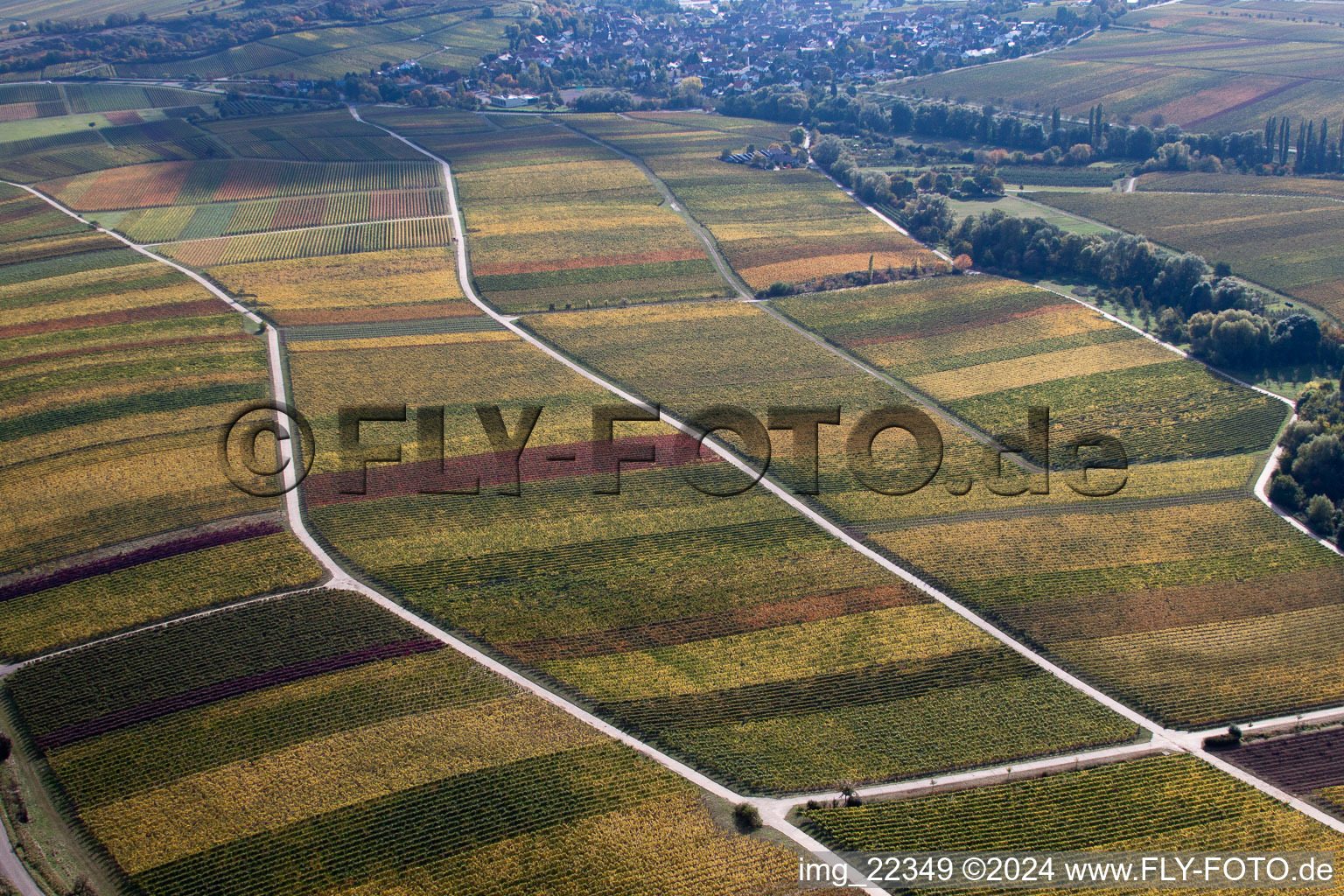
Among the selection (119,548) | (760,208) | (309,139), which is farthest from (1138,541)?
(309,139)

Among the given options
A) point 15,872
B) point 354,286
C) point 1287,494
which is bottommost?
point 15,872

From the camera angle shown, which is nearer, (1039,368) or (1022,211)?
(1039,368)

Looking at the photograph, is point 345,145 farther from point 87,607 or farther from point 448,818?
point 448,818

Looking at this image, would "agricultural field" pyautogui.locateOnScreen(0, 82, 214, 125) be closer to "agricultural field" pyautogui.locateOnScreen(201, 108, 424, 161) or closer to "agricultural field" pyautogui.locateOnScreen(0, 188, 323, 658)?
"agricultural field" pyautogui.locateOnScreen(201, 108, 424, 161)

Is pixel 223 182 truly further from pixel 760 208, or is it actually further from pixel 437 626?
pixel 437 626

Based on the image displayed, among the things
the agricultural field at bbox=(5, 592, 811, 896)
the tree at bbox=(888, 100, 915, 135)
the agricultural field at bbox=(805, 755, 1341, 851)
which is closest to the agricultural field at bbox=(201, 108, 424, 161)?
the tree at bbox=(888, 100, 915, 135)

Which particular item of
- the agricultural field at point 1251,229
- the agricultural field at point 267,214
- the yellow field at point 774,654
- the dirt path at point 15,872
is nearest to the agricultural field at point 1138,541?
the yellow field at point 774,654
